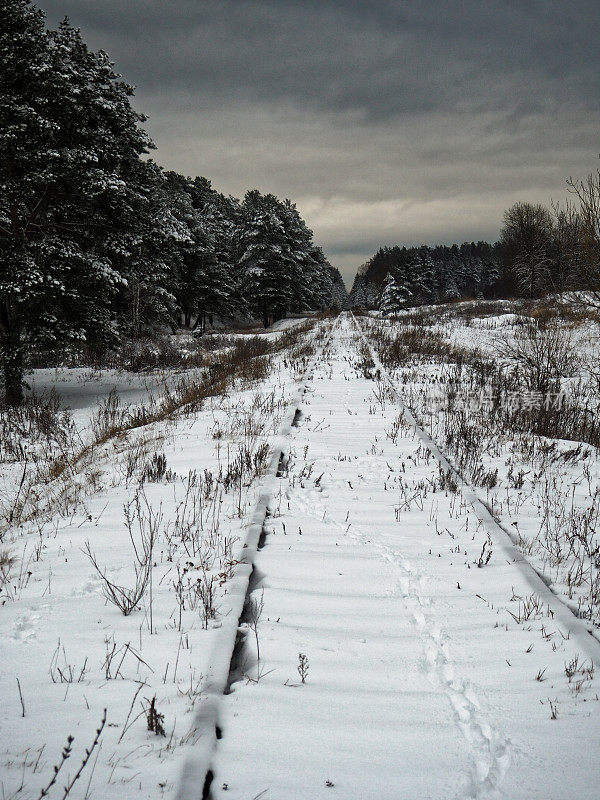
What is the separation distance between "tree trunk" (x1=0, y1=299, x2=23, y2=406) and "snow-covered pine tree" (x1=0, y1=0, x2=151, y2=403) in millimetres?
25

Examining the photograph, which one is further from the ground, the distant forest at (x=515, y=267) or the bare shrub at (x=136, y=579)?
the distant forest at (x=515, y=267)

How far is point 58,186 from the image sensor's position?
1121cm

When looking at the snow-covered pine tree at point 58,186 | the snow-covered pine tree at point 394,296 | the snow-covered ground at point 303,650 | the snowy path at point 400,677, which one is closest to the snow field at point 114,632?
the snow-covered ground at point 303,650

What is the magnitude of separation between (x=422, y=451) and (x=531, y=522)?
2.08 metres

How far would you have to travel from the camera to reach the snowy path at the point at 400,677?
5.50 ft

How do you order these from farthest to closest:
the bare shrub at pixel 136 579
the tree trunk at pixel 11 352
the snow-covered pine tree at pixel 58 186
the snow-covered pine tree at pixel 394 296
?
the snow-covered pine tree at pixel 394 296 < the tree trunk at pixel 11 352 < the snow-covered pine tree at pixel 58 186 < the bare shrub at pixel 136 579

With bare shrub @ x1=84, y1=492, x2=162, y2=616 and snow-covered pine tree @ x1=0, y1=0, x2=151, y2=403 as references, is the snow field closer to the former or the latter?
bare shrub @ x1=84, y1=492, x2=162, y2=616

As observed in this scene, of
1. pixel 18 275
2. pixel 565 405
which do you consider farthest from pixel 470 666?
pixel 18 275

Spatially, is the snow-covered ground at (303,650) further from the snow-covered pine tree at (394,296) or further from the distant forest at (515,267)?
the snow-covered pine tree at (394,296)

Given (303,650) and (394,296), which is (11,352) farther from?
(394,296)

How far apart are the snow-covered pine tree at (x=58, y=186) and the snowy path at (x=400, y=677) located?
9375 mm

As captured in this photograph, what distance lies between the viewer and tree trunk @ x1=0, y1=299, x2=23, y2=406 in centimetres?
1069

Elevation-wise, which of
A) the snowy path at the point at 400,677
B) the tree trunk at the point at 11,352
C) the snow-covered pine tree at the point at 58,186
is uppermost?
the snow-covered pine tree at the point at 58,186

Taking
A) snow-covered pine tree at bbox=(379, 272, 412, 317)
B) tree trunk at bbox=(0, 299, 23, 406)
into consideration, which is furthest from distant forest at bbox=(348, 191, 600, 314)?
tree trunk at bbox=(0, 299, 23, 406)
